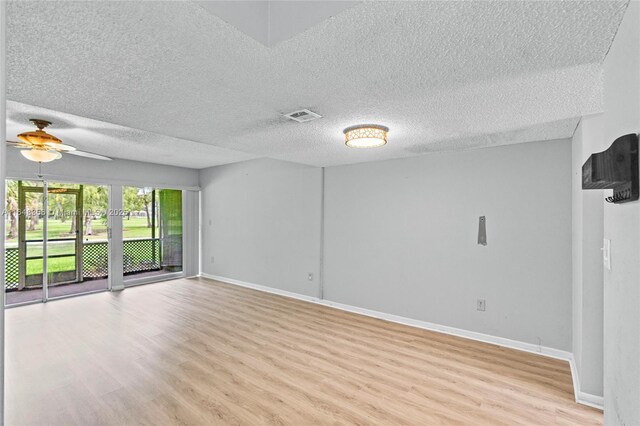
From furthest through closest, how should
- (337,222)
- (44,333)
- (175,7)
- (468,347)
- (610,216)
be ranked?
(337,222) < (44,333) < (468,347) < (610,216) < (175,7)

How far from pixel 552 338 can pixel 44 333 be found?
5.87 m

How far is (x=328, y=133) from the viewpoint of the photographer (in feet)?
10.3

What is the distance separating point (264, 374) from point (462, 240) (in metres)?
2.73

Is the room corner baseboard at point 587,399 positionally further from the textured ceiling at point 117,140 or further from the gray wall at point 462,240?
the textured ceiling at point 117,140

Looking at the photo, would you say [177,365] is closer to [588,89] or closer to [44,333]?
[44,333]

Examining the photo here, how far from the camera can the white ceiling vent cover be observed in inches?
98.0

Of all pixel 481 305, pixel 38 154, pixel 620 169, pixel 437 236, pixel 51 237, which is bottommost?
pixel 481 305

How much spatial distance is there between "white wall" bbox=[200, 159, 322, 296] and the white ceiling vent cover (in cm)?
258

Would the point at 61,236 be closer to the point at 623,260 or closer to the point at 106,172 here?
the point at 106,172

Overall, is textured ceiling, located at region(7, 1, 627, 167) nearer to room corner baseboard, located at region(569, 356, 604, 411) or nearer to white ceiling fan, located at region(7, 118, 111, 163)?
white ceiling fan, located at region(7, 118, 111, 163)

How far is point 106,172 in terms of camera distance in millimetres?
5895

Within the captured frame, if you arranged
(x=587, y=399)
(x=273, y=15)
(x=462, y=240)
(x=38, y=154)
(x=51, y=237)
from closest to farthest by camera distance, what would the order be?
1. (x=273, y=15)
2. (x=587, y=399)
3. (x=38, y=154)
4. (x=462, y=240)
5. (x=51, y=237)

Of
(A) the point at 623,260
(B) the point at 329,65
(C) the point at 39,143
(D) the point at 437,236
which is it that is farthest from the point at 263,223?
(A) the point at 623,260

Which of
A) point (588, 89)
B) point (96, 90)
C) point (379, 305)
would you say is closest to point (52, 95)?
point (96, 90)
